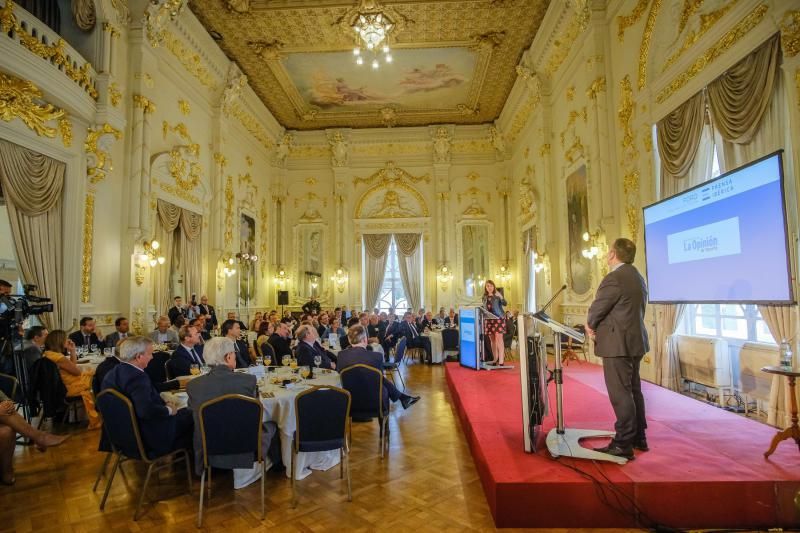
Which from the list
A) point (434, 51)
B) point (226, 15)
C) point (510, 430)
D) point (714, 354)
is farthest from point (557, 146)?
point (510, 430)

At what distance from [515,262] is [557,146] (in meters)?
4.82

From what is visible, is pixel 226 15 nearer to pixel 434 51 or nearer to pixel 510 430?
pixel 434 51

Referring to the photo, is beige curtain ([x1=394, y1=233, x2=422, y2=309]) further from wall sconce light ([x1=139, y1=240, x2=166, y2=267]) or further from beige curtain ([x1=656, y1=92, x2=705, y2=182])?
beige curtain ([x1=656, y1=92, x2=705, y2=182])

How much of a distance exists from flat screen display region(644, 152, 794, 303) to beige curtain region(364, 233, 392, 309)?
34.0 ft

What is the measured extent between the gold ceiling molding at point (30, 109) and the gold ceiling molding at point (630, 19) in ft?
28.0

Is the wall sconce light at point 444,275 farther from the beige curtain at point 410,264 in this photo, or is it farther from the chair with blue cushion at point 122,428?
the chair with blue cushion at point 122,428

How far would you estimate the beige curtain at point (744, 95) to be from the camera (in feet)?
14.9

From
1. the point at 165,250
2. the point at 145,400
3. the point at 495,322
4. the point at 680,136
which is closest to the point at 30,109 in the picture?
the point at 165,250

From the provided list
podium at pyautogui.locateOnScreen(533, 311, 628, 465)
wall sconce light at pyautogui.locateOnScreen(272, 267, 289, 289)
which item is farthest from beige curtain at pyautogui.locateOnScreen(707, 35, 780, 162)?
wall sconce light at pyautogui.locateOnScreen(272, 267, 289, 289)

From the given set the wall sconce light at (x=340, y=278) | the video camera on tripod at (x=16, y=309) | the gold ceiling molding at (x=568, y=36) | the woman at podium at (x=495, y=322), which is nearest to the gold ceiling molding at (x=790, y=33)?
the gold ceiling molding at (x=568, y=36)

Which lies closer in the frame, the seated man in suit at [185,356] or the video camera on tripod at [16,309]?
the seated man in suit at [185,356]

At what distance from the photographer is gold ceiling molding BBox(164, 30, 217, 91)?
891 centimetres

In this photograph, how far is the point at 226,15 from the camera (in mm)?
9359

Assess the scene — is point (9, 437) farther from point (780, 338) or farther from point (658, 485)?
point (780, 338)
